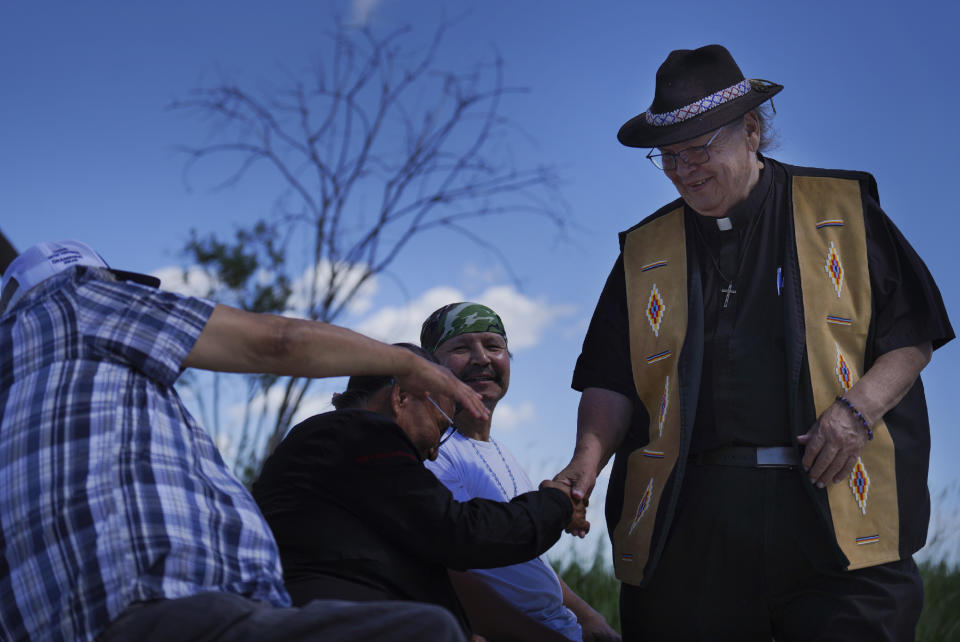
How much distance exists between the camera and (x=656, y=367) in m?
3.24

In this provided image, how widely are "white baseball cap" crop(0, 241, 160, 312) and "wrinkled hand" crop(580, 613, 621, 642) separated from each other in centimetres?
223

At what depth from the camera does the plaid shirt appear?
190 centimetres

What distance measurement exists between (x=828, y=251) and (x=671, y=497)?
0.86 meters

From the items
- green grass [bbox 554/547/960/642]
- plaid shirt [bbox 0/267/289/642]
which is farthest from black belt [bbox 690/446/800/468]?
green grass [bbox 554/547/960/642]

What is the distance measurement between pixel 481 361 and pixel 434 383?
1605 mm

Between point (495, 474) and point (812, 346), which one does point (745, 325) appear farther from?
point (495, 474)

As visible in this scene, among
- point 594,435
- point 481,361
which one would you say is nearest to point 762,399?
point 594,435

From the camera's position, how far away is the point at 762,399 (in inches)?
118

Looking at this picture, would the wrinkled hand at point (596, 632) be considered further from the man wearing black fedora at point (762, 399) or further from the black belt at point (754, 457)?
the black belt at point (754, 457)

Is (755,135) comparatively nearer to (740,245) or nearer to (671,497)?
(740,245)

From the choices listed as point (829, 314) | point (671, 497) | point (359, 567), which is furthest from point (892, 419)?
point (359, 567)

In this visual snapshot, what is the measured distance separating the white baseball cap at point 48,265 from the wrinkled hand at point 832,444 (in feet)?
5.78

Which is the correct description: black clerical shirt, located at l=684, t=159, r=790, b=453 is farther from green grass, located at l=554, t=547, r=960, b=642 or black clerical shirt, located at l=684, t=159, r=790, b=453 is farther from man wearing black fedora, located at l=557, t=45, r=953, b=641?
green grass, located at l=554, t=547, r=960, b=642

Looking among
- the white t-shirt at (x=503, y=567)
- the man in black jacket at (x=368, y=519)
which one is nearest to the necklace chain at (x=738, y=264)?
the man in black jacket at (x=368, y=519)
